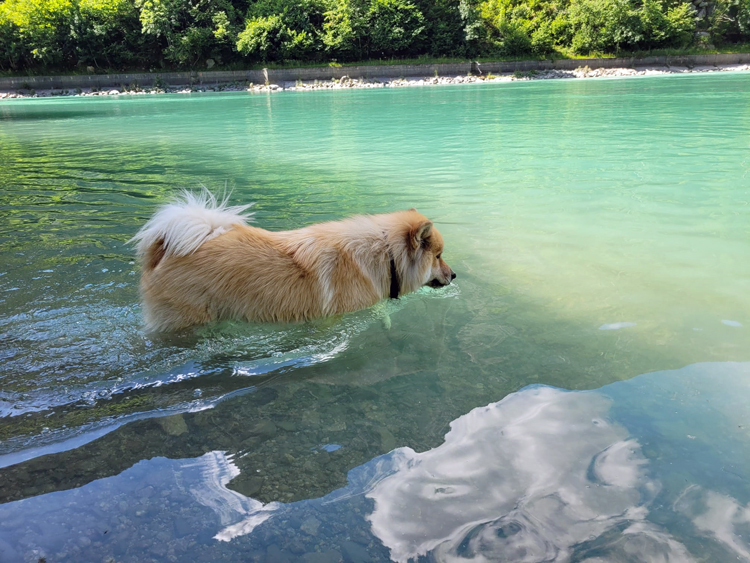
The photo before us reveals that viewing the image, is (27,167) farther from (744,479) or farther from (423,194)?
(744,479)

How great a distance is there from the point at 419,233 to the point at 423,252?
0.21 metres

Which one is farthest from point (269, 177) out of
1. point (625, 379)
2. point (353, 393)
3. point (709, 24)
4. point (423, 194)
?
point (709, 24)

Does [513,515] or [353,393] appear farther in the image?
[353,393]

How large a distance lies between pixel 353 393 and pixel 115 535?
1427 mm

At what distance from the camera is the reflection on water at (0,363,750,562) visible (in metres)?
1.97

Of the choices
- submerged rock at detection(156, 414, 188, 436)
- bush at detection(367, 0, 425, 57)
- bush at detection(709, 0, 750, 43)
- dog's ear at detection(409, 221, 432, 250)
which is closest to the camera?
submerged rock at detection(156, 414, 188, 436)

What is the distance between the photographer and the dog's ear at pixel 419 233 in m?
3.59

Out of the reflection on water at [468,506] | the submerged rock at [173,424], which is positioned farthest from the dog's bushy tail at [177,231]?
the reflection on water at [468,506]

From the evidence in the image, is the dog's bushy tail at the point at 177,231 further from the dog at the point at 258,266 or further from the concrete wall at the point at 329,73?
the concrete wall at the point at 329,73

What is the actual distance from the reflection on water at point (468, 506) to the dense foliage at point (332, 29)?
5985 cm

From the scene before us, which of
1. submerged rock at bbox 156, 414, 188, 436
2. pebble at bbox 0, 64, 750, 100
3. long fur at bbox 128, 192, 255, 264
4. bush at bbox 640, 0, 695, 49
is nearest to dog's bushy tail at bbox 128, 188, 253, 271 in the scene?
long fur at bbox 128, 192, 255, 264

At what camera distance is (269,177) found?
926 centimetres

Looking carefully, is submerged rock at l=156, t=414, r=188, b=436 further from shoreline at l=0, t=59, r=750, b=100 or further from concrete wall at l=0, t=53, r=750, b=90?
concrete wall at l=0, t=53, r=750, b=90

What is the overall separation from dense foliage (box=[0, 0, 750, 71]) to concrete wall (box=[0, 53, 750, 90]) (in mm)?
3315
